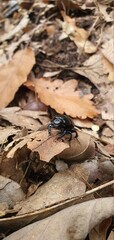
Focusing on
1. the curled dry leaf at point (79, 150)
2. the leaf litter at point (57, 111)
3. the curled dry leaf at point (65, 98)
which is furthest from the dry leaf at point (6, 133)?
the curled dry leaf at point (65, 98)

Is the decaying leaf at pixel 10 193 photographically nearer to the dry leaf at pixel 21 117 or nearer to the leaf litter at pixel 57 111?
the leaf litter at pixel 57 111

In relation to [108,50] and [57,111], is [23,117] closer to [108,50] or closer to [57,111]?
[57,111]

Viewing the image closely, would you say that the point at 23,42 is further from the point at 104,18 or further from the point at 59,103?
the point at 59,103

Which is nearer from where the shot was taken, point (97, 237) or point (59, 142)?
point (97, 237)

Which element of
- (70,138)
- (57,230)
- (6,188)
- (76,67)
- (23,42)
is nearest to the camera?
(57,230)

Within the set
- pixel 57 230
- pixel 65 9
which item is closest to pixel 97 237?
pixel 57 230
